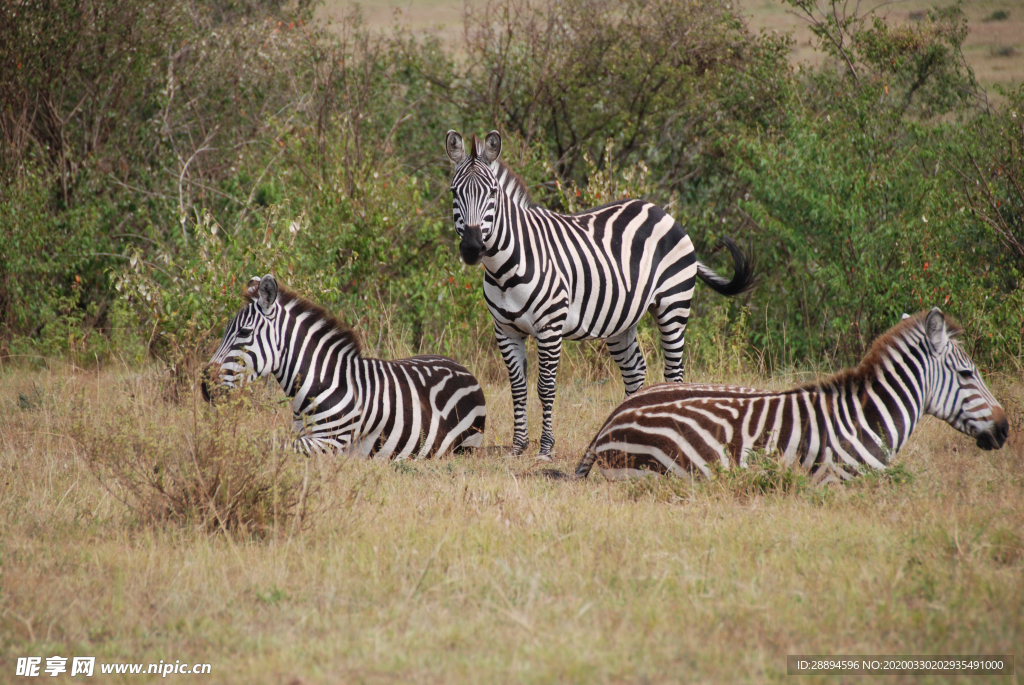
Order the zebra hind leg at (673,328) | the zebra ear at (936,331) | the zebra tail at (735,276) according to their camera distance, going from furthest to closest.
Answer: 1. the zebra tail at (735,276)
2. the zebra hind leg at (673,328)
3. the zebra ear at (936,331)

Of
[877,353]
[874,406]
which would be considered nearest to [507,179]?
[877,353]

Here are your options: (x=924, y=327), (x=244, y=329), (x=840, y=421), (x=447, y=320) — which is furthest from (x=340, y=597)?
(x=447, y=320)

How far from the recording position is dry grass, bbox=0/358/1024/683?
141 inches

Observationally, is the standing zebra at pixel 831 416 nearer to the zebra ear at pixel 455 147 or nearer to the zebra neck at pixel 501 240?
the zebra neck at pixel 501 240

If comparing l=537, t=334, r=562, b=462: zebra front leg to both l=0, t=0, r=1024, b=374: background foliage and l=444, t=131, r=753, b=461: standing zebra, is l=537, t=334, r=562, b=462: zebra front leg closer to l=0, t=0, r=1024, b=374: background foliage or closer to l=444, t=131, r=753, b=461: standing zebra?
l=444, t=131, r=753, b=461: standing zebra

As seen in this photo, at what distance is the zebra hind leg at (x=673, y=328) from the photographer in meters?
8.31

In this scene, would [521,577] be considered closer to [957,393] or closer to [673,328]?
[957,393]

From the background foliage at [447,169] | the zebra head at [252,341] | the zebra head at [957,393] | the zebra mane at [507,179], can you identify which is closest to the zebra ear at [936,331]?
the zebra head at [957,393]

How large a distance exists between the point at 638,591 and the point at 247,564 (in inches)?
79.9

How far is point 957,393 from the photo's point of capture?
232 inches

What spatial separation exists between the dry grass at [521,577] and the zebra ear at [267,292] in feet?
4.06

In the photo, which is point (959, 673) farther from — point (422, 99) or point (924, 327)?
point (422, 99)

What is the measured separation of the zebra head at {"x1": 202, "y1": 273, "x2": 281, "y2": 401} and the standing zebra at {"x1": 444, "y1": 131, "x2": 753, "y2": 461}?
155cm

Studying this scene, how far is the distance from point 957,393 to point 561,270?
10.7 ft
